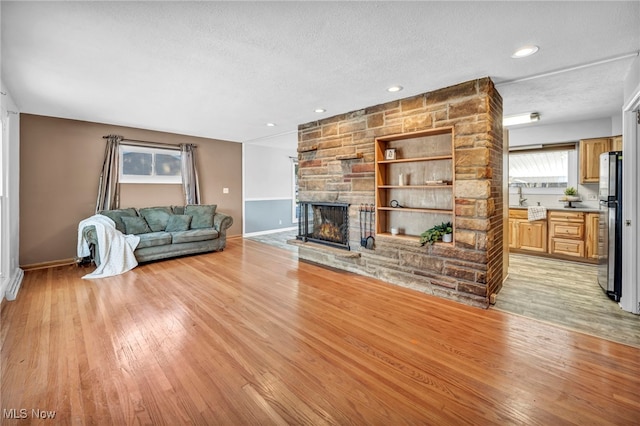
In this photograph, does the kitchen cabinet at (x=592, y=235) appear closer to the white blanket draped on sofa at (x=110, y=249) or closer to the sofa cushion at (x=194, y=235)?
the sofa cushion at (x=194, y=235)

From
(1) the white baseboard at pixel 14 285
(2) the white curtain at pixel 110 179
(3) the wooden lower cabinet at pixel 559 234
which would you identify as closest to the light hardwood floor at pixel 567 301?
(3) the wooden lower cabinet at pixel 559 234

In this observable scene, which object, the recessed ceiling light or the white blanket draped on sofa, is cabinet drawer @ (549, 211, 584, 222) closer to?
the recessed ceiling light

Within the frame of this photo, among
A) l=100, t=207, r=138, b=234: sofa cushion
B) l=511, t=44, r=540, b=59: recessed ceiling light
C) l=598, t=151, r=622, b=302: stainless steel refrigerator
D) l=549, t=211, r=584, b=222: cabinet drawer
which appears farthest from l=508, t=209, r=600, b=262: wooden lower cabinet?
l=100, t=207, r=138, b=234: sofa cushion

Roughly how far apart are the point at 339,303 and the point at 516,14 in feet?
9.30

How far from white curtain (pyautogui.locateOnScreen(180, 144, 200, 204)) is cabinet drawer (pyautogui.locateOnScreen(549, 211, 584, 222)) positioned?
6.84m

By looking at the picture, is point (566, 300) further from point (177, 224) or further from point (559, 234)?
point (177, 224)

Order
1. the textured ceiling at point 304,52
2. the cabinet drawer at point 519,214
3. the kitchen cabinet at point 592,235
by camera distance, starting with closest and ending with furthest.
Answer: the textured ceiling at point 304,52, the kitchen cabinet at point 592,235, the cabinet drawer at point 519,214

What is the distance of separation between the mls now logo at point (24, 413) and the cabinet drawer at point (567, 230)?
6.38 metres

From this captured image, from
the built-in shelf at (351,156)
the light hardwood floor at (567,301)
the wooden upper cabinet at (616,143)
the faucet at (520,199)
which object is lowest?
the light hardwood floor at (567,301)

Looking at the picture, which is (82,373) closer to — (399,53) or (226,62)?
(226,62)

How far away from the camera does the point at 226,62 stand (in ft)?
8.74

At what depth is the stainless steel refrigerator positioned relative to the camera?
9.84ft

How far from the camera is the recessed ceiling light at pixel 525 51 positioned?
2.35 meters

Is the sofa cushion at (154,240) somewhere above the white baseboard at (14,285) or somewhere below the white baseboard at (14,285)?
above
